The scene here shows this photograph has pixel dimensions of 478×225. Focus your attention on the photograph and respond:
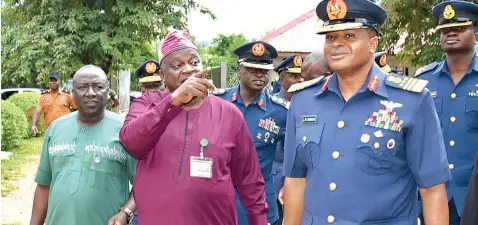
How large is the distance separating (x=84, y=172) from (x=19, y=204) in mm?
5736

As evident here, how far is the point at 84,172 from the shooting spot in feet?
11.4

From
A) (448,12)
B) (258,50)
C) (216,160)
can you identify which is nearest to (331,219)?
(216,160)

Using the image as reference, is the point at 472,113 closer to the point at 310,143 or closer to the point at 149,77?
the point at 310,143

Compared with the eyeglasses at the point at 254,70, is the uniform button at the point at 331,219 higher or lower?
lower

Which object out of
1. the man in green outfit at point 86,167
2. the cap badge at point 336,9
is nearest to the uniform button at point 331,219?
the cap badge at point 336,9

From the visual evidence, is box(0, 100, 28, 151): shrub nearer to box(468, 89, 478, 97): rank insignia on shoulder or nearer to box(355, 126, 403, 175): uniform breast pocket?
box(468, 89, 478, 97): rank insignia on shoulder

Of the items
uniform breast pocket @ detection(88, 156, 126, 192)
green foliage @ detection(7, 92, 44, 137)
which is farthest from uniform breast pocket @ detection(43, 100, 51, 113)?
green foliage @ detection(7, 92, 44, 137)

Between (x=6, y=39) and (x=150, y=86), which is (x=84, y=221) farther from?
(x=6, y=39)

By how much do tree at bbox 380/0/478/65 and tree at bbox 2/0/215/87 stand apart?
8007 mm

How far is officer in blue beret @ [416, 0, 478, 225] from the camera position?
166 inches

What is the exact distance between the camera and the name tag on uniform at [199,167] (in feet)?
9.21

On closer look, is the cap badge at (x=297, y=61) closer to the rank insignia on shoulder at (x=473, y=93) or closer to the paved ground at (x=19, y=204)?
the rank insignia on shoulder at (x=473, y=93)

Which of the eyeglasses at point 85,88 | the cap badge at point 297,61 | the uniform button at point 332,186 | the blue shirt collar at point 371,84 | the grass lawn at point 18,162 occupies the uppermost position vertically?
the cap badge at point 297,61

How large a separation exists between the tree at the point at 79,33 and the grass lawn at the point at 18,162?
2.44 metres
